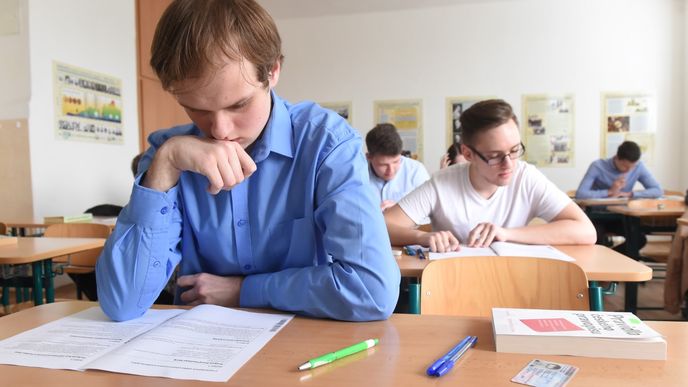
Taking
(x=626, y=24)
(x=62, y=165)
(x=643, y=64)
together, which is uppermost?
(x=626, y=24)

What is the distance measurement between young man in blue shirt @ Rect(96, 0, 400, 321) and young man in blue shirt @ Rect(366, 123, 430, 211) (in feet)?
6.77

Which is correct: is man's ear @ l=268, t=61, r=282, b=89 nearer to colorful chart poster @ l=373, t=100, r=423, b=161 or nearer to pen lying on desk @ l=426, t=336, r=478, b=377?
pen lying on desk @ l=426, t=336, r=478, b=377

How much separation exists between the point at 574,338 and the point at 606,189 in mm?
5235

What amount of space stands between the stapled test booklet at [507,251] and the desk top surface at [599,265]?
0.05 metres

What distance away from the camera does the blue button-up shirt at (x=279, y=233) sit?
2.88 feet

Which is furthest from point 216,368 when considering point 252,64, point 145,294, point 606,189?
point 606,189

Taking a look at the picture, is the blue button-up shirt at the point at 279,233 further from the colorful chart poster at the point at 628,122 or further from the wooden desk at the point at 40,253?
the colorful chart poster at the point at 628,122

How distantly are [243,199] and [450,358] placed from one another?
0.52 meters

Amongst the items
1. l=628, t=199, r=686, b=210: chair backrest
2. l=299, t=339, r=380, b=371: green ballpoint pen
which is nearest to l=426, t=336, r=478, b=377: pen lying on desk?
l=299, t=339, r=380, b=371: green ballpoint pen

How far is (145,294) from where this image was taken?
92 cm

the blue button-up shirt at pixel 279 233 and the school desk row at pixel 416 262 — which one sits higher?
the blue button-up shirt at pixel 279 233

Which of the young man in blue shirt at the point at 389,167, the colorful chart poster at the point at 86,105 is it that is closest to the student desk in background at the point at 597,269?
the young man in blue shirt at the point at 389,167

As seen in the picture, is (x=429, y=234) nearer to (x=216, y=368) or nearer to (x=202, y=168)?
(x=202, y=168)

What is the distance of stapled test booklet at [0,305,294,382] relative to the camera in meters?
0.66
